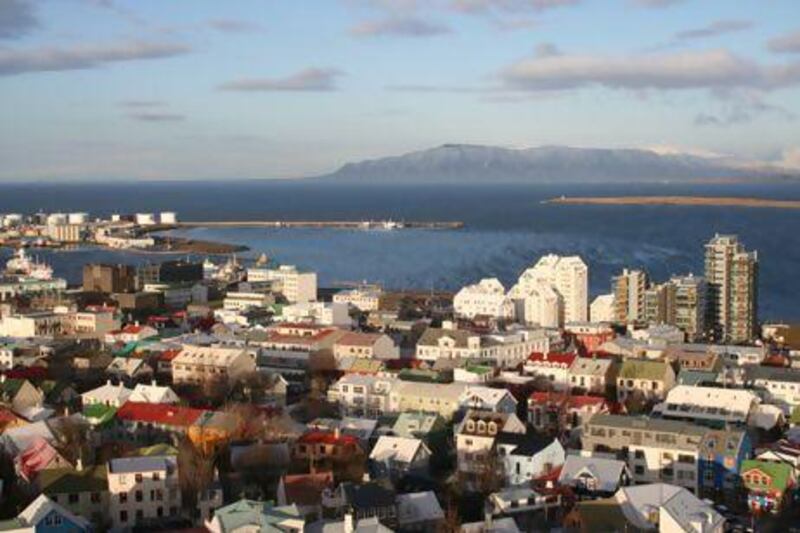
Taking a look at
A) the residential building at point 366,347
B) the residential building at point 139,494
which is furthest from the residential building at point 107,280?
the residential building at point 139,494

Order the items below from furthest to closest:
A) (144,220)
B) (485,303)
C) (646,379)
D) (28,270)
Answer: (144,220) < (28,270) < (485,303) < (646,379)

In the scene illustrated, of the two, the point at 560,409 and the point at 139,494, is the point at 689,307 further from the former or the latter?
the point at 139,494

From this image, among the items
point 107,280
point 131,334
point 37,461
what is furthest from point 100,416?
point 107,280

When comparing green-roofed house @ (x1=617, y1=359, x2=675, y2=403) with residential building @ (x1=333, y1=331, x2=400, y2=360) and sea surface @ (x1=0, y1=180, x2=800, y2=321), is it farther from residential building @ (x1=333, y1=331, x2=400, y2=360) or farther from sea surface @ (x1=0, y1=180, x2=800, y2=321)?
sea surface @ (x1=0, y1=180, x2=800, y2=321)

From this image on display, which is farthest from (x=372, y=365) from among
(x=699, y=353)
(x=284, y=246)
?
(x=284, y=246)

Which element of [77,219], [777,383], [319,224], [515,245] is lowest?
[515,245]

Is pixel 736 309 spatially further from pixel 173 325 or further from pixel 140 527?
pixel 140 527
